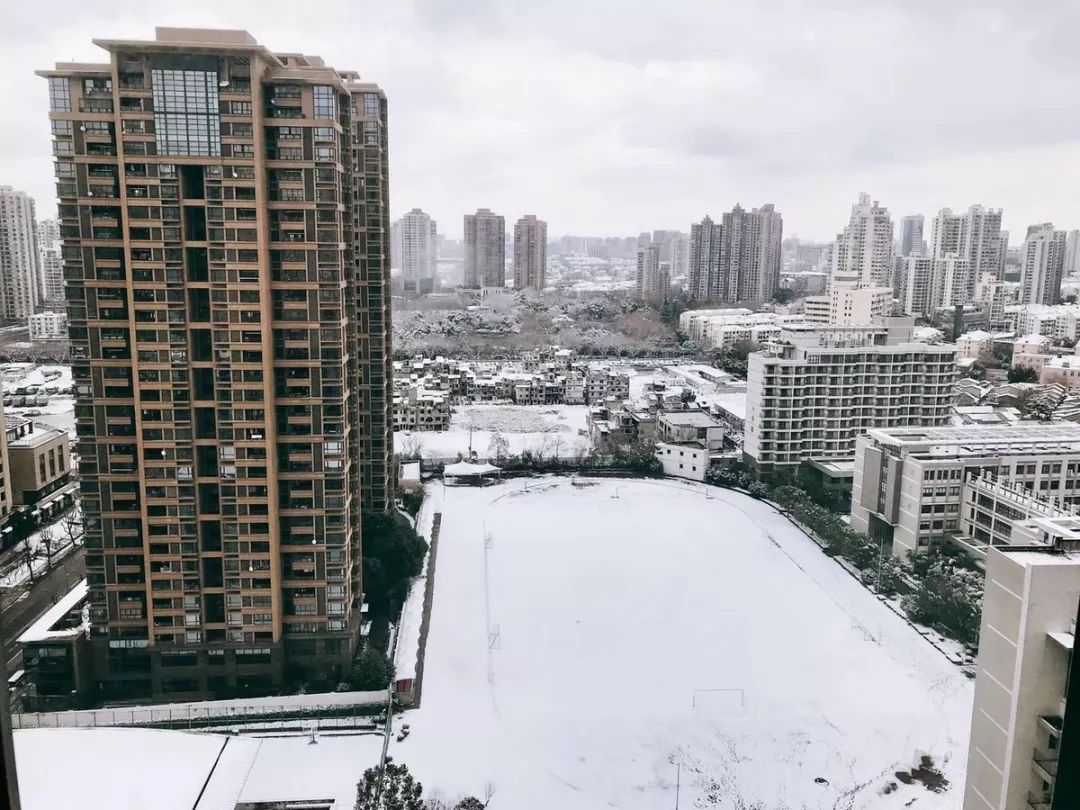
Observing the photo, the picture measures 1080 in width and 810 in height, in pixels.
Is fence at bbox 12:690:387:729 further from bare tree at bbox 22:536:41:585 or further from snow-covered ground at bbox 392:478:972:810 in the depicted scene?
bare tree at bbox 22:536:41:585

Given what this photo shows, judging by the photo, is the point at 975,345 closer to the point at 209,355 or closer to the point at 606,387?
the point at 606,387

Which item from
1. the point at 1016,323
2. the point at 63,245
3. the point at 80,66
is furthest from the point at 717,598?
the point at 1016,323

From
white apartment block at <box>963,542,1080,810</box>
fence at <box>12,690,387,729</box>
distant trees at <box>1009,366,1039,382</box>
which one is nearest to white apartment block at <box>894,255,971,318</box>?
distant trees at <box>1009,366,1039,382</box>

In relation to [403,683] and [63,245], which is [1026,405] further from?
[63,245]

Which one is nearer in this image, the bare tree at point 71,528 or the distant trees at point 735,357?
the bare tree at point 71,528

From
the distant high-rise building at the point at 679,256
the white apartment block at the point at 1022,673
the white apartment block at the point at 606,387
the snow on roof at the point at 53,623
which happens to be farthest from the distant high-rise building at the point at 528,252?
the white apartment block at the point at 1022,673

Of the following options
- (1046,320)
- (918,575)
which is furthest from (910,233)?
(918,575)

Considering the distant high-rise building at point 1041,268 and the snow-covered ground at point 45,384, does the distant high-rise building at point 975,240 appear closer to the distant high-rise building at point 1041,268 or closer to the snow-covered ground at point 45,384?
the distant high-rise building at point 1041,268
